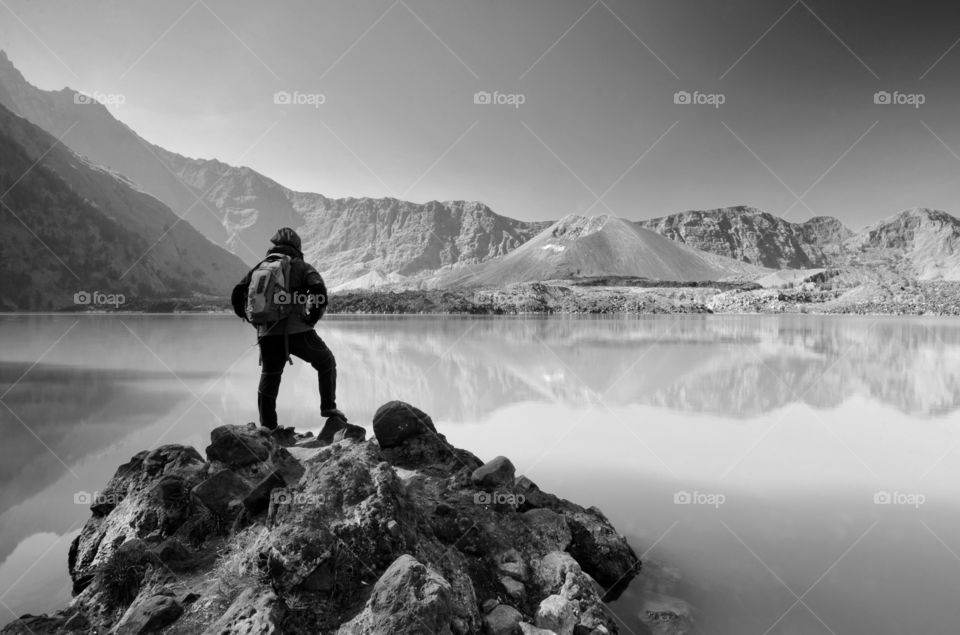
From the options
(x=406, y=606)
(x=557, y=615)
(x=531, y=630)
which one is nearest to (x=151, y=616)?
(x=406, y=606)

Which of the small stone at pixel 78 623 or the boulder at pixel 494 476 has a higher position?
the boulder at pixel 494 476

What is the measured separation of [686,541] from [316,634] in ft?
15.0

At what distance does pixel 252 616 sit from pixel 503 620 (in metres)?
1.95

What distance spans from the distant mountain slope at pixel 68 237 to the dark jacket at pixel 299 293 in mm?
131871

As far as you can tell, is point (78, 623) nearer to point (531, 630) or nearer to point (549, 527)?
point (531, 630)

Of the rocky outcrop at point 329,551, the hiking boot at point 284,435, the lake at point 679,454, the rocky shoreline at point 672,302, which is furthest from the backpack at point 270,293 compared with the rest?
the rocky shoreline at point 672,302

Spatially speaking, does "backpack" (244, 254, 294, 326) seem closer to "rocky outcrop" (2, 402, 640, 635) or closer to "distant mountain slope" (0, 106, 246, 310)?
"rocky outcrop" (2, 402, 640, 635)

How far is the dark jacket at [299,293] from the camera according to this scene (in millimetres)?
7180

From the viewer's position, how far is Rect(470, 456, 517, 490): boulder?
6.11 meters

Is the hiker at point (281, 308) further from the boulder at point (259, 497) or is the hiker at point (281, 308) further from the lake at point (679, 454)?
the lake at point (679, 454)

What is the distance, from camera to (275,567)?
3.81m

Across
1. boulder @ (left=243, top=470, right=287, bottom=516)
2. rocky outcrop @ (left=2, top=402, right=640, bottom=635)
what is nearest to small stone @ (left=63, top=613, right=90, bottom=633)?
rocky outcrop @ (left=2, top=402, right=640, bottom=635)

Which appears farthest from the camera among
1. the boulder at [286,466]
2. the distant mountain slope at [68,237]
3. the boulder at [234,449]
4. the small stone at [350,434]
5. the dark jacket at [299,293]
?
the distant mountain slope at [68,237]

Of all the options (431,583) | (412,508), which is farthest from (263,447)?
(431,583)
